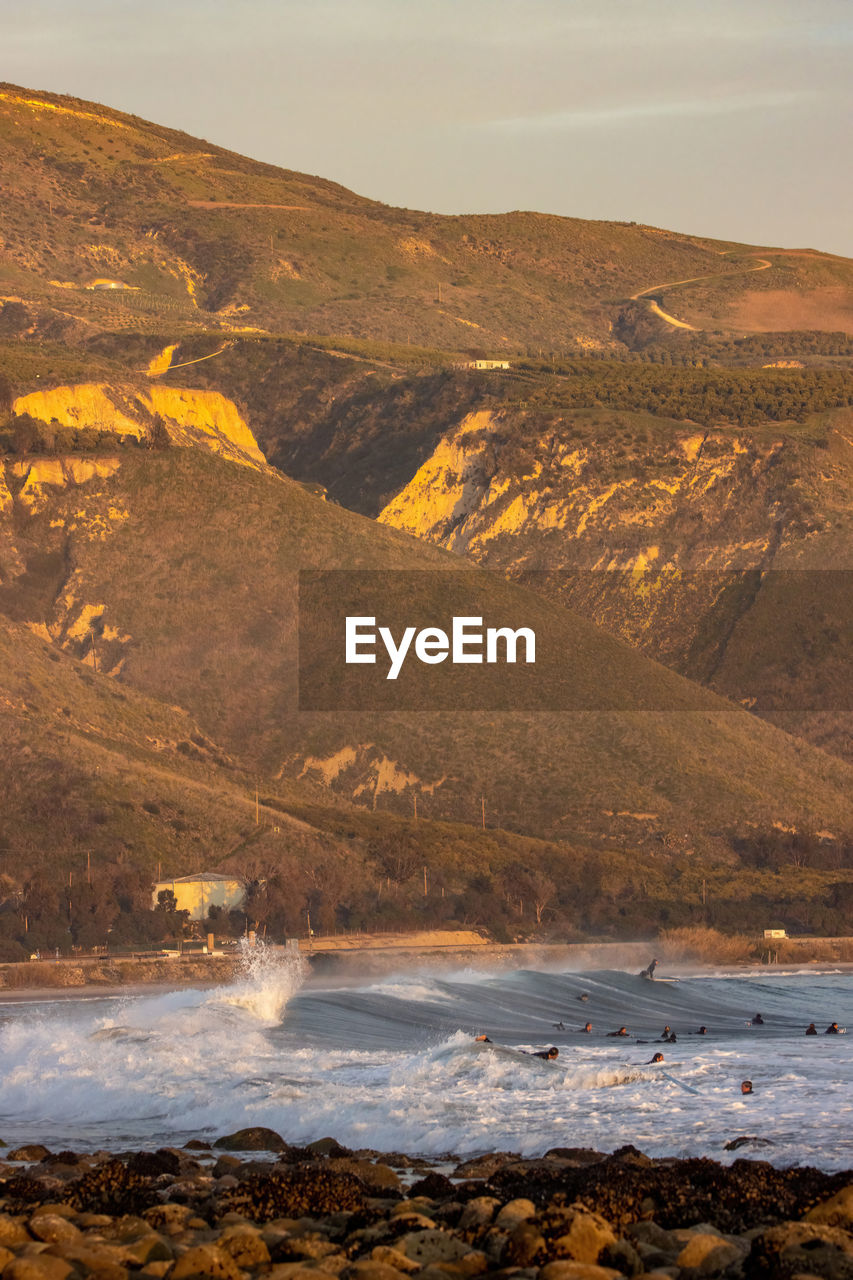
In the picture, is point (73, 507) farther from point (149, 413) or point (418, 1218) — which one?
point (418, 1218)

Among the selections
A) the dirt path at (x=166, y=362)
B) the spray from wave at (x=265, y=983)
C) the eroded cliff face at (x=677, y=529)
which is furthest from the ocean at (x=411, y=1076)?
the dirt path at (x=166, y=362)

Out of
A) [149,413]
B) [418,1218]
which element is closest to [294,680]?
[149,413]

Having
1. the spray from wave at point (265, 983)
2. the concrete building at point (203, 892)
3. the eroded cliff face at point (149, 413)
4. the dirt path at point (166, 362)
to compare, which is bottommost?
the spray from wave at point (265, 983)

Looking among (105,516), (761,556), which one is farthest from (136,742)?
(761,556)

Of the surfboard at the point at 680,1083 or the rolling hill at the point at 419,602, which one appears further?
the rolling hill at the point at 419,602

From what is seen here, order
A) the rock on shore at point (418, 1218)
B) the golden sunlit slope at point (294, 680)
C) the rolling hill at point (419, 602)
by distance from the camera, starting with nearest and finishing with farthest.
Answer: the rock on shore at point (418, 1218), the rolling hill at point (419, 602), the golden sunlit slope at point (294, 680)

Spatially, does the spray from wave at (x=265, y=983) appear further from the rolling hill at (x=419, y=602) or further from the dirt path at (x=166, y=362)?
the dirt path at (x=166, y=362)

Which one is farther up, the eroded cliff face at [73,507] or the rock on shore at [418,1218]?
the eroded cliff face at [73,507]

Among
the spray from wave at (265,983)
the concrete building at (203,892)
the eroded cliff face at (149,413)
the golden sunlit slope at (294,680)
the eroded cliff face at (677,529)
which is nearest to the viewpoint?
the spray from wave at (265,983)
